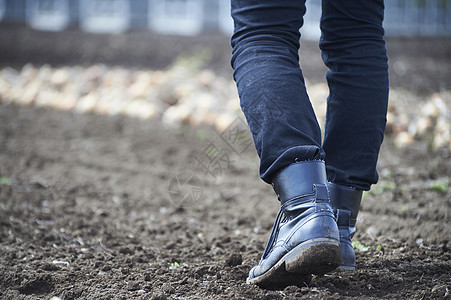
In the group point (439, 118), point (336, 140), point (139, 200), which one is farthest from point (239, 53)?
point (439, 118)

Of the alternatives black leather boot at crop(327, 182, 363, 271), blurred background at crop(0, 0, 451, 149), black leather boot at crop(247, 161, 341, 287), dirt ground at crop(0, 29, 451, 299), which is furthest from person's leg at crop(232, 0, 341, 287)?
blurred background at crop(0, 0, 451, 149)

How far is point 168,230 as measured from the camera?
2.12 m

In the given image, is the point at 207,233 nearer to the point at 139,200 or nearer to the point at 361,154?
the point at 139,200

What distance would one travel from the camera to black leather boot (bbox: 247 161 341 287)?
3.84ft

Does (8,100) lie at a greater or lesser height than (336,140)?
lesser

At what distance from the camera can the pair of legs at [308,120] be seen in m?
1.22

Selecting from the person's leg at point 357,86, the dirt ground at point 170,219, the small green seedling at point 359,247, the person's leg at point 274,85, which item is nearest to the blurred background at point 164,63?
the dirt ground at point 170,219

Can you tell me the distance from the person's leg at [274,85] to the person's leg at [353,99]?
18cm

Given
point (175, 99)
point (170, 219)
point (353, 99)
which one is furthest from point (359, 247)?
point (175, 99)

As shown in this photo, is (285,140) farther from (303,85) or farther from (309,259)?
(309,259)

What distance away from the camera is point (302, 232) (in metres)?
1.20

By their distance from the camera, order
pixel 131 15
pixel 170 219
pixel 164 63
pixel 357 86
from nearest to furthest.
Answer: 1. pixel 357 86
2. pixel 170 219
3. pixel 164 63
4. pixel 131 15

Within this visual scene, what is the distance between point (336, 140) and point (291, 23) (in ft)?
1.31

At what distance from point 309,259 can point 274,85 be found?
0.46 meters
